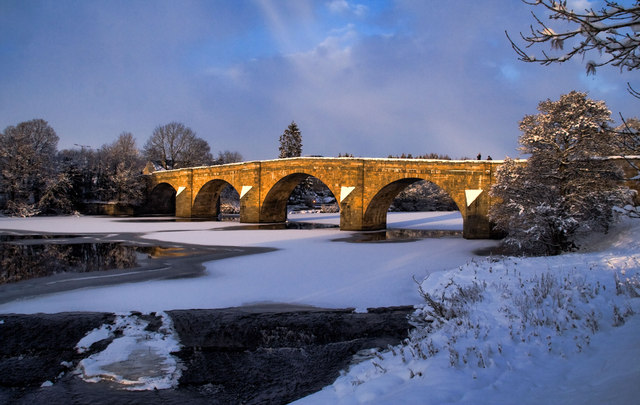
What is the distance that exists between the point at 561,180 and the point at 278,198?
21.0 m

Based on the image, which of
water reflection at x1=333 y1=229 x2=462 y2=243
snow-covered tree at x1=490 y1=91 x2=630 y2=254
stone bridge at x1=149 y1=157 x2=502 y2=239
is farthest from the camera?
stone bridge at x1=149 y1=157 x2=502 y2=239

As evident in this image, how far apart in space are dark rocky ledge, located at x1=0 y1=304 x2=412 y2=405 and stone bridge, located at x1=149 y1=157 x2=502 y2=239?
588 inches

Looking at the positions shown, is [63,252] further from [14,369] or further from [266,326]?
[266,326]

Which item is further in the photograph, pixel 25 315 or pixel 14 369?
pixel 25 315

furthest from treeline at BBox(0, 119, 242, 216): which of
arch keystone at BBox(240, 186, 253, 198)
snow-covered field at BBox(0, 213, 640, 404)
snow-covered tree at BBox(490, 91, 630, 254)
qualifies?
snow-covered tree at BBox(490, 91, 630, 254)

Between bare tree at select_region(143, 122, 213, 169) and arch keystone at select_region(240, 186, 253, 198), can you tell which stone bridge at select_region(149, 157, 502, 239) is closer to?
arch keystone at select_region(240, 186, 253, 198)

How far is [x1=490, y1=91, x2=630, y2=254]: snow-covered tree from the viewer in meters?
11.9

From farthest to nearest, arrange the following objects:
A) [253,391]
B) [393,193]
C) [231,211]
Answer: [231,211] < [393,193] < [253,391]

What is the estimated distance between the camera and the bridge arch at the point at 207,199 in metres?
35.9

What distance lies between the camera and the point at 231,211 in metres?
47.6

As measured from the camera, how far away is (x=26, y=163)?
35031 mm

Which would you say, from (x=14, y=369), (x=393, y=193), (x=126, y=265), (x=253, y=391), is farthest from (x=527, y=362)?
(x=393, y=193)

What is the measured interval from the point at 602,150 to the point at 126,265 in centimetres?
1479

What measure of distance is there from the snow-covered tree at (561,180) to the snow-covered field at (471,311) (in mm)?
1103
